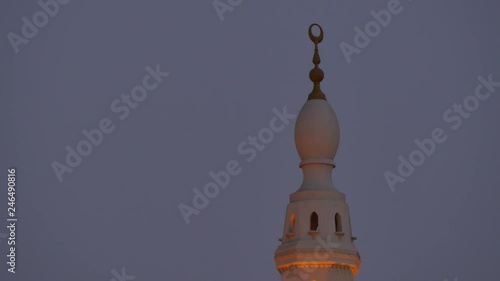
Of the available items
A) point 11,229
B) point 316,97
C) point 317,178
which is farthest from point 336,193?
point 11,229

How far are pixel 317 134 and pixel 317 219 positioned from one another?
358 cm

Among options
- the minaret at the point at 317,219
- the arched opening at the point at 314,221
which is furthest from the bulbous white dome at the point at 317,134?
the arched opening at the point at 314,221

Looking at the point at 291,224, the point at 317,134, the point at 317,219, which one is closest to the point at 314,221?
the point at 317,219

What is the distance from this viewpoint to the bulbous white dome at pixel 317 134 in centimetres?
5322

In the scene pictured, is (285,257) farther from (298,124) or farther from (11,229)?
(11,229)

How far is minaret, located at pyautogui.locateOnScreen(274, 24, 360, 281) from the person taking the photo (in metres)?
51.9

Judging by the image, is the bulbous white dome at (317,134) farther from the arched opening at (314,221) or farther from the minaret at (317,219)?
the arched opening at (314,221)

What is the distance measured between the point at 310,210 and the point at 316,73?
6.49 metres

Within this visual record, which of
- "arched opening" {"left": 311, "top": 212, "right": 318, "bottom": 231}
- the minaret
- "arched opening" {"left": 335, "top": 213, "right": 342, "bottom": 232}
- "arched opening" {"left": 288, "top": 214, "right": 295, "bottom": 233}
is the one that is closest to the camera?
the minaret

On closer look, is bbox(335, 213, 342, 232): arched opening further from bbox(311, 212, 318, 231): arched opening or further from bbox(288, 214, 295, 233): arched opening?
bbox(288, 214, 295, 233): arched opening

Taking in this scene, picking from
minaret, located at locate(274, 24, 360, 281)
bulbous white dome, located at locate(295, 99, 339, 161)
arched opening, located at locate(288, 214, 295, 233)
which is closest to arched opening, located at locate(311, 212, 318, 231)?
minaret, located at locate(274, 24, 360, 281)

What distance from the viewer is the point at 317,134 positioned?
53.2 meters

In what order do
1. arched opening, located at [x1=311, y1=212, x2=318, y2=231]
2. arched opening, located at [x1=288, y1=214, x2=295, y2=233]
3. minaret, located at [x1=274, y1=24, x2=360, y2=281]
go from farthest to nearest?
arched opening, located at [x1=288, y1=214, x2=295, y2=233] → arched opening, located at [x1=311, y1=212, x2=318, y2=231] → minaret, located at [x1=274, y1=24, x2=360, y2=281]

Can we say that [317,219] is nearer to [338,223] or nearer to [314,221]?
[314,221]
